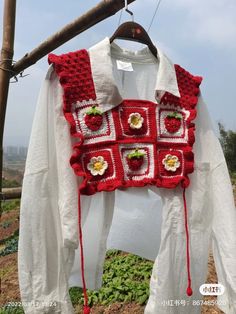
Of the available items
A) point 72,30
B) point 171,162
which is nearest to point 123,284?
point 171,162

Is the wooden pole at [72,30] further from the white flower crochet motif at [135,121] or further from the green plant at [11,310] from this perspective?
the green plant at [11,310]

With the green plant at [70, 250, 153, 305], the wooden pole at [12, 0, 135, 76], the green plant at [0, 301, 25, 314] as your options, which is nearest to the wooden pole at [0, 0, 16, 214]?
the wooden pole at [12, 0, 135, 76]

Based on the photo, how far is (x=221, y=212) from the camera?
1.18 meters

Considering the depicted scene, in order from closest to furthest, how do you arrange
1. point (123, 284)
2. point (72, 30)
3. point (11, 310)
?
point (72, 30)
point (11, 310)
point (123, 284)

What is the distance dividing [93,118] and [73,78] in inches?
5.2

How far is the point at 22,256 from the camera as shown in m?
1.04

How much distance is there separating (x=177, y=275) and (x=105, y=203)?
323 mm

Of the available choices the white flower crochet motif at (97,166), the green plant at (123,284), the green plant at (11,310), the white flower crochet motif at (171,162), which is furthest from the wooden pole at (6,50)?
the green plant at (123,284)

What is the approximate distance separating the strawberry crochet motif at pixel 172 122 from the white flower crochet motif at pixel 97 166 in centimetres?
25

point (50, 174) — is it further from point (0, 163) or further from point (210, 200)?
point (0, 163)

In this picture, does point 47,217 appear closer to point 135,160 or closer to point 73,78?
point 135,160

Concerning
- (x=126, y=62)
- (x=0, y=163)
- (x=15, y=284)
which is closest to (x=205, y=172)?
(x=126, y=62)

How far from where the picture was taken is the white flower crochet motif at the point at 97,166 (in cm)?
110

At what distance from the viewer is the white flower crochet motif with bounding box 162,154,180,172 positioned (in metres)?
1.16
